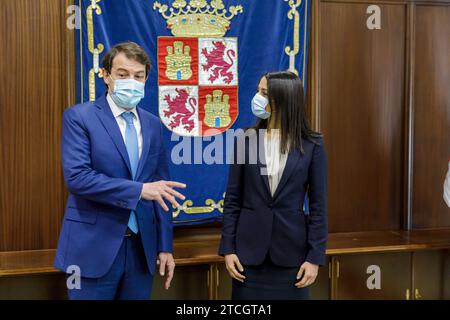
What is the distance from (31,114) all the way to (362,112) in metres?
2.10

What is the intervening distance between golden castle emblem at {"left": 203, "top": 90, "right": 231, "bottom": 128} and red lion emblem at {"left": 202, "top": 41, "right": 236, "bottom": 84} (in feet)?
0.32

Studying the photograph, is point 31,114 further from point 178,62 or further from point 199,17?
point 199,17

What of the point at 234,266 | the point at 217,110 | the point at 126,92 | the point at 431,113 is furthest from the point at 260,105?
the point at 431,113

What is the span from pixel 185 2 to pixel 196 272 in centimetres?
162

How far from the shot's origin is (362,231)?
332 centimetres

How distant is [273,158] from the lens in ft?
6.41

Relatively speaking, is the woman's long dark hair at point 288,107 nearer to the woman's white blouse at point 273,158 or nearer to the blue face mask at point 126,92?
the woman's white blouse at point 273,158

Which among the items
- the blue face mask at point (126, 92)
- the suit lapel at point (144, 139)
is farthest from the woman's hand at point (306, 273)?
the blue face mask at point (126, 92)

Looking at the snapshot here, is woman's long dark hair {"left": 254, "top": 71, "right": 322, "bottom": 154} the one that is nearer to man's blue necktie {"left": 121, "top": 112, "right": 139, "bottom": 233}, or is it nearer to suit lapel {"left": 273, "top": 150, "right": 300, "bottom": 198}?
suit lapel {"left": 273, "top": 150, "right": 300, "bottom": 198}

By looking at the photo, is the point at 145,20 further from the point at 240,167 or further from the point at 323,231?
the point at 323,231

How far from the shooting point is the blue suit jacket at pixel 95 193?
174 cm

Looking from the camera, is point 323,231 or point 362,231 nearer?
point 323,231

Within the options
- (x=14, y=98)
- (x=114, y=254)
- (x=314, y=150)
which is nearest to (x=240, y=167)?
(x=314, y=150)

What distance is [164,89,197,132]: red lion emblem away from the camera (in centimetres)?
294
